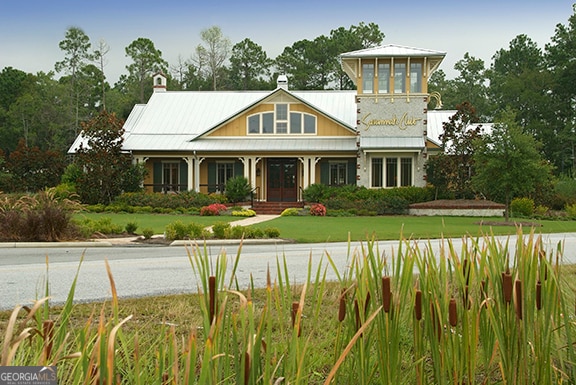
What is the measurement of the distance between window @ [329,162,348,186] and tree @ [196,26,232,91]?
31.5 meters

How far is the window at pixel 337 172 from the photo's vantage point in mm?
33062

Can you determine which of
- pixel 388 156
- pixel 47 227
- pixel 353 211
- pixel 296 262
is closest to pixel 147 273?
pixel 296 262

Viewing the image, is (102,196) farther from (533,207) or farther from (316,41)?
(316,41)

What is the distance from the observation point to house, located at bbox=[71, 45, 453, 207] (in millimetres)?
30766

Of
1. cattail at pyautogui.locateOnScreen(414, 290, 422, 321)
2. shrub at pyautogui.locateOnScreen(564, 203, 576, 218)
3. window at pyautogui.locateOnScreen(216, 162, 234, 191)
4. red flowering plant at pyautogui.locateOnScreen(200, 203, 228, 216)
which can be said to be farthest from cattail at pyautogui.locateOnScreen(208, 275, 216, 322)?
window at pyautogui.locateOnScreen(216, 162, 234, 191)

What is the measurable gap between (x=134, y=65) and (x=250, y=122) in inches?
1259

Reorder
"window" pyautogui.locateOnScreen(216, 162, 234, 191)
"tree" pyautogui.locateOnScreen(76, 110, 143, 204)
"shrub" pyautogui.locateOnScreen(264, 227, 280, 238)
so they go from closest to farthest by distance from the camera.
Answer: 1. "shrub" pyautogui.locateOnScreen(264, 227, 280, 238)
2. "tree" pyautogui.locateOnScreen(76, 110, 143, 204)
3. "window" pyautogui.locateOnScreen(216, 162, 234, 191)

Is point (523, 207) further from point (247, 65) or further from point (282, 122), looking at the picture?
point (247, 65)

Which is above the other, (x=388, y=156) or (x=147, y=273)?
(x=388, y=156)

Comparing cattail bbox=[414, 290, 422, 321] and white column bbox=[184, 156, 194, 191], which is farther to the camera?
white column bbox=[184, 156, 194, 191]

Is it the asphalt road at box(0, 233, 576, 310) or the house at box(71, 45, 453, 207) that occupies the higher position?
the house at box(71, 45, 453, 207)

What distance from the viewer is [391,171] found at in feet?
103

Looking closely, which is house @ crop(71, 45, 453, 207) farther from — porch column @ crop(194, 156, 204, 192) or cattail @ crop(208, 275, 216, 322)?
cattail @ crop(208, 275, 216, 322)

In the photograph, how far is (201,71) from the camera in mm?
63781
